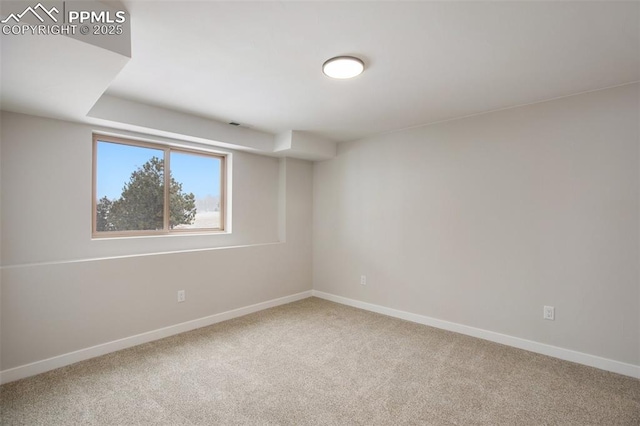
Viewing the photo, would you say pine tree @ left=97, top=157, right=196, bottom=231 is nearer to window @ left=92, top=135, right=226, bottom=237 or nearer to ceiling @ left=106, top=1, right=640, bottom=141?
window @ left=92, top=135, right=226, bottom=237

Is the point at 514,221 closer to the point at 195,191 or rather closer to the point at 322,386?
the point at 322,386

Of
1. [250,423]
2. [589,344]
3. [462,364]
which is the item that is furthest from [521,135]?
[250,423]

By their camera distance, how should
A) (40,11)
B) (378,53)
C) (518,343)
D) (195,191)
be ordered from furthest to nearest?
(195,191), (518,343), (378,53), (40,11)

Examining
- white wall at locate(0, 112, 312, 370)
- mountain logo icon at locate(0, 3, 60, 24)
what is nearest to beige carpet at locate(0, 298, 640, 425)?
white wall at locate(0, 112, 312, 370)

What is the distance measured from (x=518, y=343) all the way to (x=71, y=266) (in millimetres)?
4150

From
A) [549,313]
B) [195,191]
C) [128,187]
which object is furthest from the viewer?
[195,191]

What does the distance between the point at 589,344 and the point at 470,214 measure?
147cm

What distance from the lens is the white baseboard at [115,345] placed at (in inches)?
93.0

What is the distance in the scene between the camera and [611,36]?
1.83 metres

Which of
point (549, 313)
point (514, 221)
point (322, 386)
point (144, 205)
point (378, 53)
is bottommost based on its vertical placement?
point (322, 386)

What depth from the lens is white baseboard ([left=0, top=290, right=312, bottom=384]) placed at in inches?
A: 93.0

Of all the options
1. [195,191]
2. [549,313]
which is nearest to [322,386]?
[549,313]

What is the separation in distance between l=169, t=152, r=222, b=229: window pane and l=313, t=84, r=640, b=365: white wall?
1.87 m

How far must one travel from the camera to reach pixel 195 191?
3.85 m
